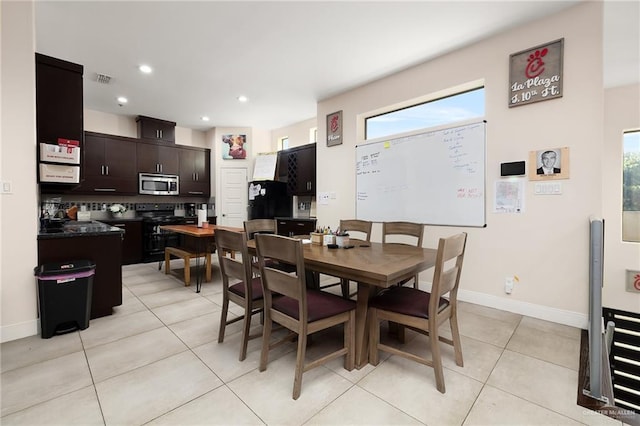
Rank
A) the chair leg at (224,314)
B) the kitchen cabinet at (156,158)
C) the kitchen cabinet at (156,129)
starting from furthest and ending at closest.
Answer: the kitchen cabinet at (156,129) → the kitchen cabinet at (156,158) → the chair leg at (224,314)

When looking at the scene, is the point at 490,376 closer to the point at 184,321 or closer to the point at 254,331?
the point at 254,331

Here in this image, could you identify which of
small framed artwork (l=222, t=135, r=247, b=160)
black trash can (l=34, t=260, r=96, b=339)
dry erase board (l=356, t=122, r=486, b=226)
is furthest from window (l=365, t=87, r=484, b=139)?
black trash can (l=34, t=260, r=96, b=339)

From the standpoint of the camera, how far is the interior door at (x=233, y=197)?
638 centimetres

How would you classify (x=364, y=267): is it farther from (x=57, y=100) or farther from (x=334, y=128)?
(x=334, y=128)

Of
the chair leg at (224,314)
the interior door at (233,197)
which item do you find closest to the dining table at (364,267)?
the chair leg at (224,314)

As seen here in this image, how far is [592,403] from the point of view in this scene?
155 cm

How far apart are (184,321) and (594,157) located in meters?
4.08

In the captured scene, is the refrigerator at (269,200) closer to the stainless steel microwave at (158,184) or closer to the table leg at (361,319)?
the stainless steel microwave at (158,184)

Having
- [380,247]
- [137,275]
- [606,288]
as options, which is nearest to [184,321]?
[380,247]

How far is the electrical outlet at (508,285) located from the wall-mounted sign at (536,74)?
5.99 ft

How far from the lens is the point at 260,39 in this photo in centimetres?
307

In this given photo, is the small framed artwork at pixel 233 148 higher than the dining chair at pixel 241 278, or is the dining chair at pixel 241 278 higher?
the small framed artwork at pixel 233 148

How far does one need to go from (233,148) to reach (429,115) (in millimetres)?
4418

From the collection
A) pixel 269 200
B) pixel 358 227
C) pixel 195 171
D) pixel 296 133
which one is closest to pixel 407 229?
pixel 358 227
